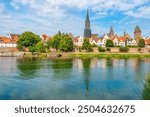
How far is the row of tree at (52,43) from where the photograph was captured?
3317 inches

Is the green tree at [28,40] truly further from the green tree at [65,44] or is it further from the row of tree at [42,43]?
the green tree at [65,44]

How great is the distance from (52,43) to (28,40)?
Answer: 959 centimetres

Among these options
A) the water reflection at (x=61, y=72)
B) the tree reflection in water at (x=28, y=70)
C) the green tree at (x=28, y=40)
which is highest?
the green tree at (x=28, y=40)

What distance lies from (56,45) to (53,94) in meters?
69.9

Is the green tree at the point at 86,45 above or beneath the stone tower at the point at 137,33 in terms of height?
beneath

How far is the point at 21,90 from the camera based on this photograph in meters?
19.9

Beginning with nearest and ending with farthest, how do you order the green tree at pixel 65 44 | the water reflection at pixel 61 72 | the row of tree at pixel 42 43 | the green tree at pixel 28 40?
the water reflection at pixel 61 72 → the green tree at pixel 65 44 → the row of tree at pixel 42 43 → the green tree at pixel 28 40

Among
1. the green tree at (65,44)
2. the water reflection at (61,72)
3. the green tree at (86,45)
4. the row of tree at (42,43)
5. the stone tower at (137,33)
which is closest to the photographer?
the water reflection at (61,72)

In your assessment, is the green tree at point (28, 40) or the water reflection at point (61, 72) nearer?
the water reflection at point (61, 72)

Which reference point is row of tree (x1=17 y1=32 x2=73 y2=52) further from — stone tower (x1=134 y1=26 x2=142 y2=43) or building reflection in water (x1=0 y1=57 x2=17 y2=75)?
stone tower (x1=134 y1=26 x2=142 y2=43)

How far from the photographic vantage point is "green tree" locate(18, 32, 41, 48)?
9231 cm

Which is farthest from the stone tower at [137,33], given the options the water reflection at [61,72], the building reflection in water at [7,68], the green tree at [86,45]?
the water reflection at [61,72]

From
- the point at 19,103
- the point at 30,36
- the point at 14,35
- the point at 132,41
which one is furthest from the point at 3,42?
the point at 19,103

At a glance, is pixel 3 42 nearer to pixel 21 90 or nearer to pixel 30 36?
pixel 30 36
